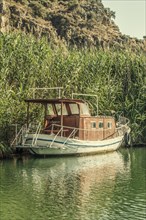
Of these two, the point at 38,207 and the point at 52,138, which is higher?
the point at 52,138

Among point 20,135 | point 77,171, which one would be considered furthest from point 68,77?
point 77,171

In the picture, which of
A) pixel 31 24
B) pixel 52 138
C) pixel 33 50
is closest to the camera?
pixel 52 138

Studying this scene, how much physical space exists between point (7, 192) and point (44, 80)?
17923 millimetres

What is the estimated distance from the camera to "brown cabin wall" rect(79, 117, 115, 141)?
118ft

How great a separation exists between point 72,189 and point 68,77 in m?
18.7

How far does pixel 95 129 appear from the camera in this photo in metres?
37.6

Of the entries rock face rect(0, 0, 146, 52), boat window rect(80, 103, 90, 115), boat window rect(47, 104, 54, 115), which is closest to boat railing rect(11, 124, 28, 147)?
boat window rect(47, 104, 54, 115)

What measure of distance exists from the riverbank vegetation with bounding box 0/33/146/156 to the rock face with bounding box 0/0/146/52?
31.5 meters

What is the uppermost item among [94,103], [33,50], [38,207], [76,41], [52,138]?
[76,41]

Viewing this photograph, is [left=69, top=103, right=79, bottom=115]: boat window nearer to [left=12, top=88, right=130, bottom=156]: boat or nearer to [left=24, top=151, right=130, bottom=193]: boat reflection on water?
[left=12, top=88, right=130, bottom=156]: boat

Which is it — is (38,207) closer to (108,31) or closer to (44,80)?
(44,80)

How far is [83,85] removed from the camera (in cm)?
4069

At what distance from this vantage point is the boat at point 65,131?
109 ft

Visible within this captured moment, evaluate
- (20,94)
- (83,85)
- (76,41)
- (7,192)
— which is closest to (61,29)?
(76,41)
